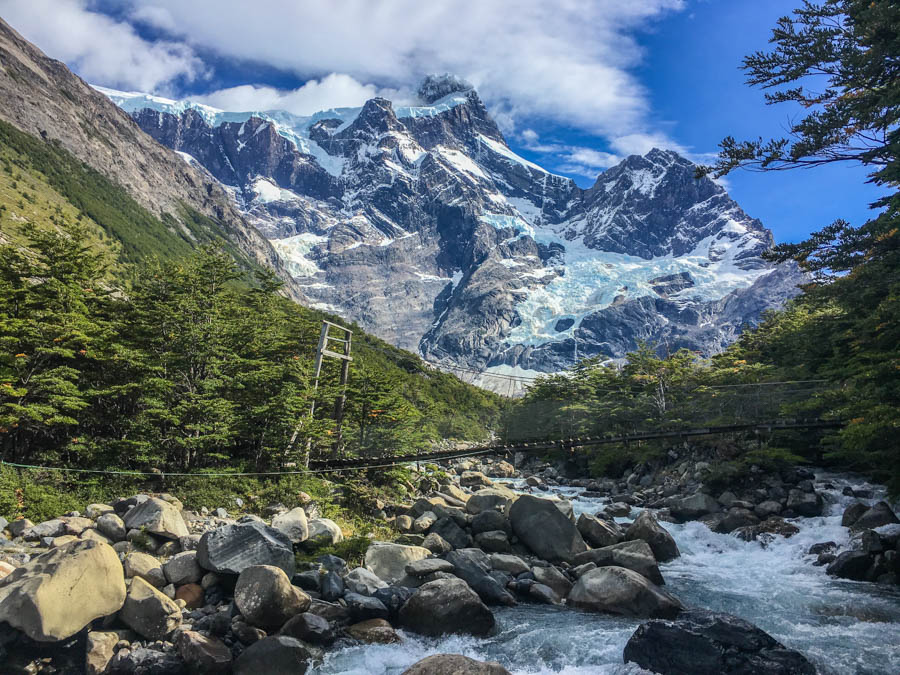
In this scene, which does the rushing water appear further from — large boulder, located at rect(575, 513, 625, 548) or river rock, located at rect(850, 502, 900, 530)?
large boulder, located at rect(575, 513, 625, 548)

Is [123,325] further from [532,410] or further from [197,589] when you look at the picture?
[532,410]

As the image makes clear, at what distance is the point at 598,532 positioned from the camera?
1548 cm

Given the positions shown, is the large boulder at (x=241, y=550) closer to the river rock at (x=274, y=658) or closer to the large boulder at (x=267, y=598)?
the large boulder at (x=267, y=598)

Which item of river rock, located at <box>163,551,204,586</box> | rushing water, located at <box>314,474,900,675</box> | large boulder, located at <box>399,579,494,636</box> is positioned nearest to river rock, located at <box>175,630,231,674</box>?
rushing water, located at <box>314,474,900,675</box>

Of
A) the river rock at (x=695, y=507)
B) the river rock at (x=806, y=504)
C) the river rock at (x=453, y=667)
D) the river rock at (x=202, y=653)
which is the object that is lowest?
the river rock at (x=202, y=653)

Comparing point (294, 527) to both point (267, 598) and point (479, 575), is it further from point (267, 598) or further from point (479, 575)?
point (479, 575)

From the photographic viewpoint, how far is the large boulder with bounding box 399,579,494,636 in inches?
368

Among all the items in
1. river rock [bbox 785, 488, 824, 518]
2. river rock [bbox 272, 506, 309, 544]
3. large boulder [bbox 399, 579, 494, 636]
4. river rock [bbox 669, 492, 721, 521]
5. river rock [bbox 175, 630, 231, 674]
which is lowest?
river rock [bbox 175, 630, 231, 674]

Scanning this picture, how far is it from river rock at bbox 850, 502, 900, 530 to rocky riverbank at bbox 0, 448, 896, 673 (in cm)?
4

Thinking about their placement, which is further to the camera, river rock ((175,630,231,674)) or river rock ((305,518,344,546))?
river rock ((305,518,344,546))

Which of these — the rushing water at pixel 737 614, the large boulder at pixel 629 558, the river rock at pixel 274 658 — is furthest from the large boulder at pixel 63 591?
the large boulder at pixel 629 558

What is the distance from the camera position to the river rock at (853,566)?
12188 millimetres

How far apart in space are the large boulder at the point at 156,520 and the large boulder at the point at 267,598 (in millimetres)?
2766

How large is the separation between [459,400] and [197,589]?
7803 cm
